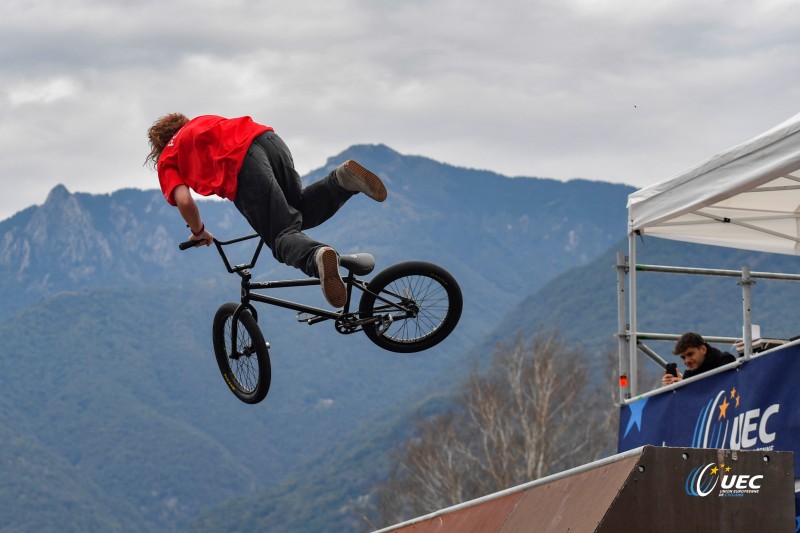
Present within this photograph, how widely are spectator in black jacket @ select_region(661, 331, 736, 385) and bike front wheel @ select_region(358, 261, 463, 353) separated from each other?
122 inches

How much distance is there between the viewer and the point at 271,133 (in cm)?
930

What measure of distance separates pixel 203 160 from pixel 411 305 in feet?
5.74

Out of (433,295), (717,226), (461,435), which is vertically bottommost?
(461,435)

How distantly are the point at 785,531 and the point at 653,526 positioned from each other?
2.93 ft

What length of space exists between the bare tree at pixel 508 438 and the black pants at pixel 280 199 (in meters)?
45.7

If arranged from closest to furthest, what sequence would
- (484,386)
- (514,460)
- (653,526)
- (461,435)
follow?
(653,526) → (514,460) → (484,386) → (461,435)

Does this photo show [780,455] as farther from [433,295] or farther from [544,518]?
[433,295]

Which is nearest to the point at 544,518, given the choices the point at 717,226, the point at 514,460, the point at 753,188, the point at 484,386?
the point at 753,188

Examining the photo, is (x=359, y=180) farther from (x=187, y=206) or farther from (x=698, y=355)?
(x=698, y=355)

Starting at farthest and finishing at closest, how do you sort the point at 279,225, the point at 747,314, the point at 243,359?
the point at 747,314
the point at 243,359
the point at 279,225

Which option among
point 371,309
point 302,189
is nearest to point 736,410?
point 371,309

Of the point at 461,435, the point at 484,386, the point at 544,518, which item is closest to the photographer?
the point at 544,518

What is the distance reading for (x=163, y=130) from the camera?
9359 mm

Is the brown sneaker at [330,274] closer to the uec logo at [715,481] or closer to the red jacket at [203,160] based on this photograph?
the red jacket at [203,160]
